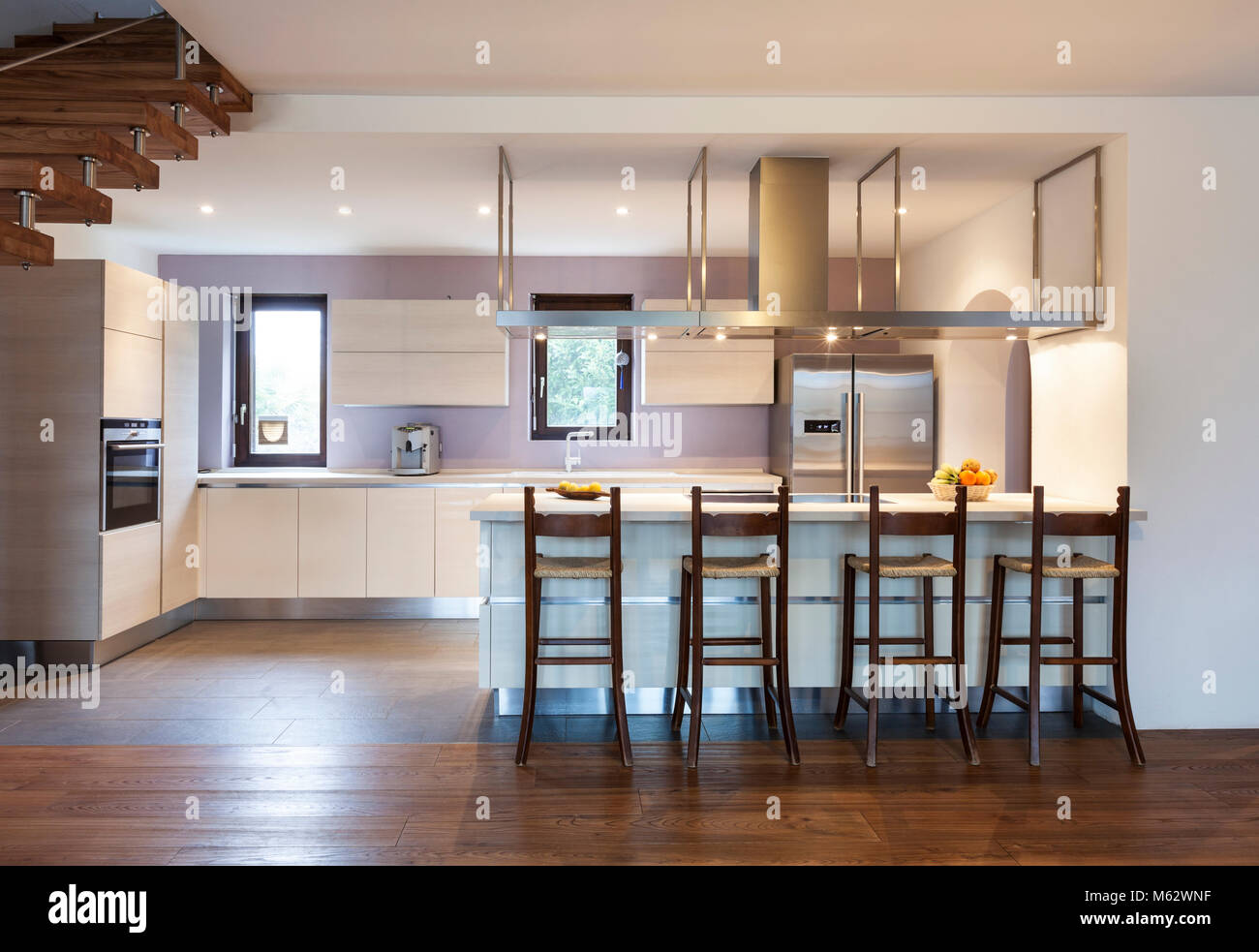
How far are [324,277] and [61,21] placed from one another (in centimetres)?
236

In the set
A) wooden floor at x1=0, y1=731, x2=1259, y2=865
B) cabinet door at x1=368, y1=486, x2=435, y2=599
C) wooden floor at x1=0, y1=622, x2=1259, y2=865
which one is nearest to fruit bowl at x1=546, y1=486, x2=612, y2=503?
wooden floor at x1=0, y1=622, x2=1259, y2=865

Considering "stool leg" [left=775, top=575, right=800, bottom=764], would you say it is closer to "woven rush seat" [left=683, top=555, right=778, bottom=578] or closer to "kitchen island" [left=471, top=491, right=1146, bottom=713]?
"woven rush seat" [left=683, top=555, right=778, bottom=578]

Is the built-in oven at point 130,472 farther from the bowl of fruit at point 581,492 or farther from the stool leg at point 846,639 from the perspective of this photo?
the stool leg at point 846,639

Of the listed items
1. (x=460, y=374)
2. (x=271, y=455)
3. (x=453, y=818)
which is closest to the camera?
(x=453, y=818)

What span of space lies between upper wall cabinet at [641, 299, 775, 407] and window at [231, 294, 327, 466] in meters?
2.44

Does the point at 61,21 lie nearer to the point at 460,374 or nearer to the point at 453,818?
the point at 460,374

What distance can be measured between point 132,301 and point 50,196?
172 centimetres

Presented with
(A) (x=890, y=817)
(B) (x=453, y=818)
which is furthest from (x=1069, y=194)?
(B) (x=453, y=818)

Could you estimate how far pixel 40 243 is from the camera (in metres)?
3.43

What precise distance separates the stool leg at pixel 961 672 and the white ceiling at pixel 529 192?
196cm

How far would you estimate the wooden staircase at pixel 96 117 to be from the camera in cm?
335

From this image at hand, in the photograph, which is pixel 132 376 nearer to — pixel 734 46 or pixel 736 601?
pixel 736 601
